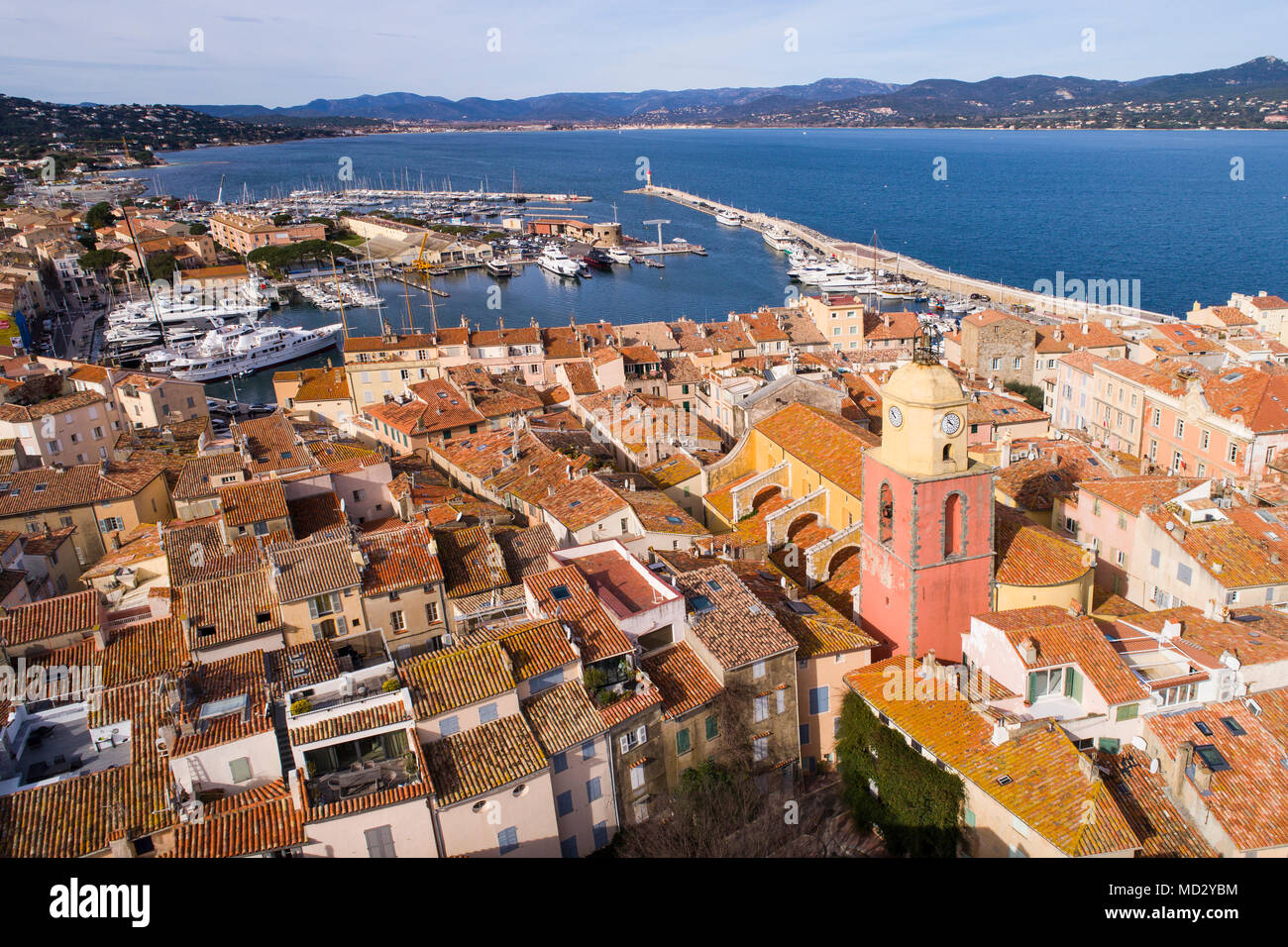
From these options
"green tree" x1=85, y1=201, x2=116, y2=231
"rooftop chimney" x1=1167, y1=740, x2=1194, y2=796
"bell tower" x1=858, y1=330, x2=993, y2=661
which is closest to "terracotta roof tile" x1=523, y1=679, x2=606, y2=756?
"bell tower" x1=858, y1=330, x2=993, y2=661

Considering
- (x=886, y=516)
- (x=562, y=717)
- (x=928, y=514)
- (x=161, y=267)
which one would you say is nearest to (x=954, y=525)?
(x=928, y=514)

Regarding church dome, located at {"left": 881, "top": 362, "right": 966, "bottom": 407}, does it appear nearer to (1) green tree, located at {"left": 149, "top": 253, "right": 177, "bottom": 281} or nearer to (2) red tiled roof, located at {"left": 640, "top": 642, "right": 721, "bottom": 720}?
(2) red tiled roof, located at {"left": 640, "top": 642, "right": 721, "bottom": 720}

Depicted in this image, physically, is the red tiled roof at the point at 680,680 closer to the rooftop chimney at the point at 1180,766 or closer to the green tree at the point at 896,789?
the green tree at the point at 896,789

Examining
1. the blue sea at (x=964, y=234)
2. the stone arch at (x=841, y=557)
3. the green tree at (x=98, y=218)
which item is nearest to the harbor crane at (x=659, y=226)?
the blue sea at (x=964, y=234)

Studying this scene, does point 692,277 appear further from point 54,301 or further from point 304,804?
point 304,804

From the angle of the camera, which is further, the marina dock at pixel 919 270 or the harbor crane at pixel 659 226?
the harbor crane at pixel 659 226

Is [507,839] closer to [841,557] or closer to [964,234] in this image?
[841,557]
